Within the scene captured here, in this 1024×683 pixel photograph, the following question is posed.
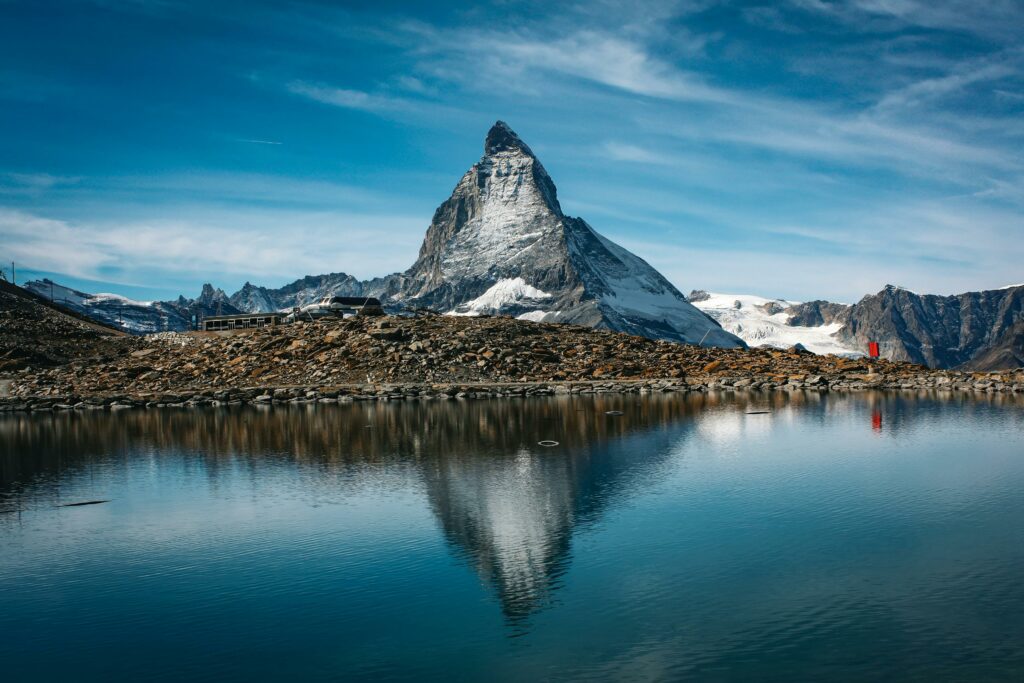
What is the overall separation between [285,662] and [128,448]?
5370 cm

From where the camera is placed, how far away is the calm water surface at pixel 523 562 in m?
22.7

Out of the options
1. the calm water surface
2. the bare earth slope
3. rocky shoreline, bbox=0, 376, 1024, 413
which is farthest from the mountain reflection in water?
the bare earth slope

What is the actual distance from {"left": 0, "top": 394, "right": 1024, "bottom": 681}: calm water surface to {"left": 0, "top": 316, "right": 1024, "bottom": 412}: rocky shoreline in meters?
54.1

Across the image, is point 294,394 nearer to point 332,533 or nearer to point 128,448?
point 128,448

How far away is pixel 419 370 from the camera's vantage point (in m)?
127

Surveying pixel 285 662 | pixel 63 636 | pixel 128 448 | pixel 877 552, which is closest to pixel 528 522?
pixel 877 552

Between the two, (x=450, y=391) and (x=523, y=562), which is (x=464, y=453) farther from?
(x=450, y=391)

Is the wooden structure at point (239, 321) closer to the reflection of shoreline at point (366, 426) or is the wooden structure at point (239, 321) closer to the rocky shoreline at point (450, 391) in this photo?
the rocky shoreline at point (450, 391)

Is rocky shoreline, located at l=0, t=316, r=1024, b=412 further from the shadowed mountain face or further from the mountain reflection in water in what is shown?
the shadowed mountain face

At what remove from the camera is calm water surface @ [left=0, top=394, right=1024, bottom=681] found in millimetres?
22734

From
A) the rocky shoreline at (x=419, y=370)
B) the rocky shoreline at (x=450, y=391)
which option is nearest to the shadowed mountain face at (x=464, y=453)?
the rocky shoreline at (x=450, y=391)

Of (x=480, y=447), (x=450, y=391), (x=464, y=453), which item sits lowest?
(x=464, y=453)

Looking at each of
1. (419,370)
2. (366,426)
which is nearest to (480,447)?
(366,426)

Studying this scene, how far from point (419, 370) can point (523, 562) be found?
96.7m
